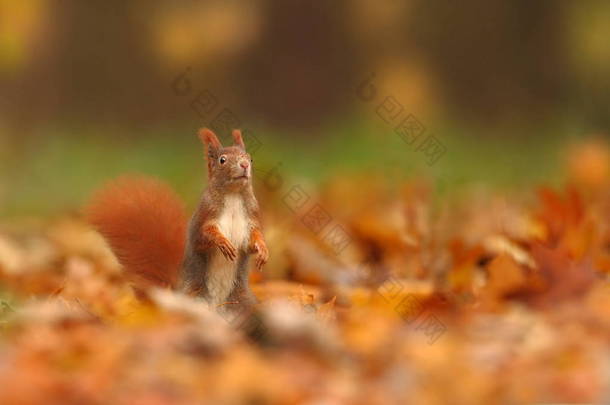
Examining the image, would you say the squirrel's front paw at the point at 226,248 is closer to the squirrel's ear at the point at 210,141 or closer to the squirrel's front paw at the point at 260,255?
the squirrel's front paw at the point at 260,255

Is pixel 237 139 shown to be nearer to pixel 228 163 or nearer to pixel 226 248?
pixel 228 163

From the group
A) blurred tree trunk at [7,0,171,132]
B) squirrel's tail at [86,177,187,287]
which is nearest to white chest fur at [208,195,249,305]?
squirrel's tail at [86,177,187,287]

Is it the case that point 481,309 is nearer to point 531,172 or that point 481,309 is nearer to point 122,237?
point 122,237

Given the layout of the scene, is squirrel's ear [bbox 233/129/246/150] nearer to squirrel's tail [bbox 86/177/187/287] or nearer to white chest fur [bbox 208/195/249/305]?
white chest fur [bbox 208/195/249/305]

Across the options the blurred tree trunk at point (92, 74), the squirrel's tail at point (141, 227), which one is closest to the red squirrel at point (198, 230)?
the squirrel's tail at point (141, 227)

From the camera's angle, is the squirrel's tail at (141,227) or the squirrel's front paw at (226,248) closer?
the squirrel's front paw at (226,248)

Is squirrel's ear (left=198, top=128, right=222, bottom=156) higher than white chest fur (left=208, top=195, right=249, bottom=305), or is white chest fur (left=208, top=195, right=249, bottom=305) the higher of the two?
squirrel's ear (left=198, top=128, right=222, bottom=156)

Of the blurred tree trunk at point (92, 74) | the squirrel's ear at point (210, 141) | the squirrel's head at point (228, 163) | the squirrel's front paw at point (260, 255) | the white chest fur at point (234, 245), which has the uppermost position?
the blurred tree trunk at point (92, 74)

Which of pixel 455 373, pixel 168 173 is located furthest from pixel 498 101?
pixel 455 373
